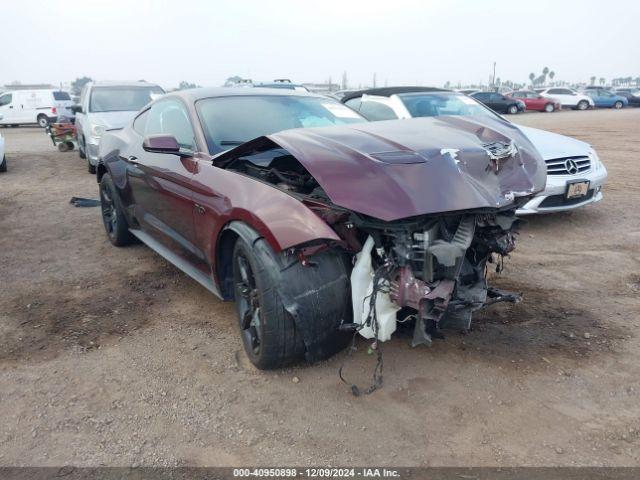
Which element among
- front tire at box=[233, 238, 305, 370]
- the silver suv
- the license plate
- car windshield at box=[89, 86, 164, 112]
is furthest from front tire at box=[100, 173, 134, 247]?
car windshield at box=[89, 86, 164, 112]

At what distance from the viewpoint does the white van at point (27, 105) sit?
23.5 m

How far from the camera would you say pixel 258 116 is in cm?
395

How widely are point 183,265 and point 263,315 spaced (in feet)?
4.33

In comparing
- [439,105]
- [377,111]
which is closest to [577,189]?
[439,105]

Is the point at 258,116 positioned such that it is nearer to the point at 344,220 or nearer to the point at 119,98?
the point at 344,220

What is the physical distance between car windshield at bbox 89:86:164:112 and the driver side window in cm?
565

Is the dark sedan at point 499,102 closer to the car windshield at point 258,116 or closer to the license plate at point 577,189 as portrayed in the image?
the license plate at point 577,189

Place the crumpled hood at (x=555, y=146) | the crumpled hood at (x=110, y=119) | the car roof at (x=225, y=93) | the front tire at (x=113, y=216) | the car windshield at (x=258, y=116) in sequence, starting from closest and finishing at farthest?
the car windshield at (x=258, y=116), the car roof at (x=225, y=93), the front tire at (x=113, y=216), the crumpled hood at (x=555, y=146), the crumpled hood at (x=110, y=119)

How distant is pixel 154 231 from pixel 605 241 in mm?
4471

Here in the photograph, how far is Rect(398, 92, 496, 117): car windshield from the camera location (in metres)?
6.91

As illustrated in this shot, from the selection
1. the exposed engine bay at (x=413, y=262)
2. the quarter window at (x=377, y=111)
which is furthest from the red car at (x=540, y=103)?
the exposed engine bay at (x=413, y=262)

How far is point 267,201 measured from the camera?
2826 mm

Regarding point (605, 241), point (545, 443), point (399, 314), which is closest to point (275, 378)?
point (399, 314)

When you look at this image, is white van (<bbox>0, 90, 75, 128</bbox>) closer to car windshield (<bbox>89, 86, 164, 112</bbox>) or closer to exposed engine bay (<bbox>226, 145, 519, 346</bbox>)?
car windshield (<bbox>89, 86, 164, 112</bbox>)
